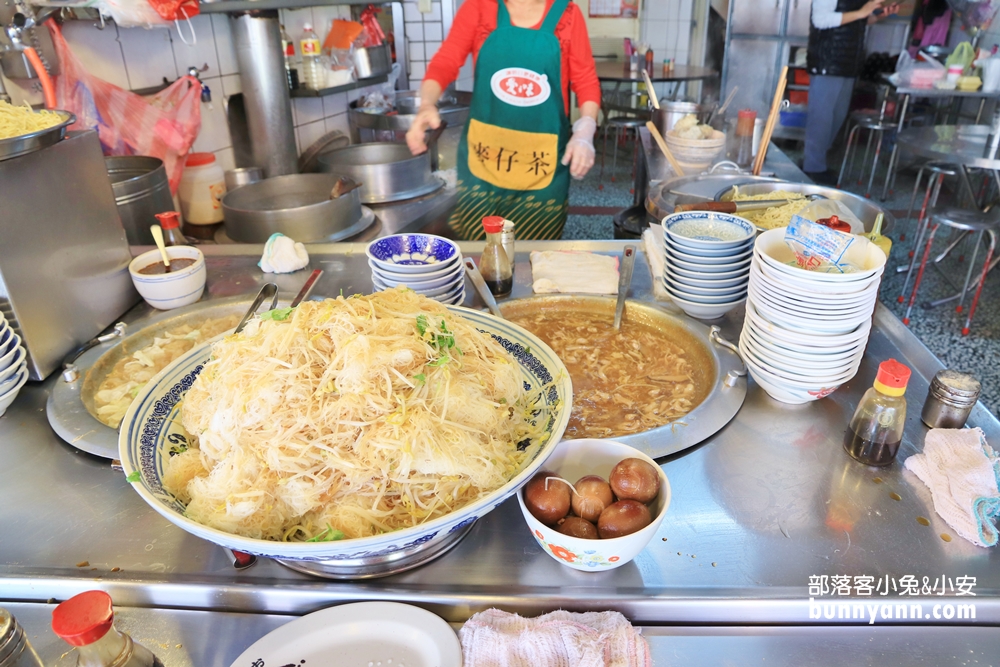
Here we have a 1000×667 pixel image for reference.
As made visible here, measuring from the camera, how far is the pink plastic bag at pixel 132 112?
294 cm

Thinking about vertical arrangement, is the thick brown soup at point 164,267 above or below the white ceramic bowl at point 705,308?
above

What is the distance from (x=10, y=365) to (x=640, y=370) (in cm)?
162

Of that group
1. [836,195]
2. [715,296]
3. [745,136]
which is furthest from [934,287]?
[715,296]

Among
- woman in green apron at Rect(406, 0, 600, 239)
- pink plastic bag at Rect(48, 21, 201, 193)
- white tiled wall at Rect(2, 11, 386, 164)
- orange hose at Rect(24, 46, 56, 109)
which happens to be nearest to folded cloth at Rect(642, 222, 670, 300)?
woman in green apron at Rect(406, 0, 600, 239)

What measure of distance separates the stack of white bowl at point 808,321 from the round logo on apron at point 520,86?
7.68 ft

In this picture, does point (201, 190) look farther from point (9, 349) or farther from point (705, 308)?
point (705, 308)

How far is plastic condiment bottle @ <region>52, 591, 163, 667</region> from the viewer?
A: 0.89 m

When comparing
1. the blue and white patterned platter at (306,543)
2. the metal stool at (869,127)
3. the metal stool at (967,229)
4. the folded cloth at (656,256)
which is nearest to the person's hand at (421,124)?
the folded cloth at (656,256)

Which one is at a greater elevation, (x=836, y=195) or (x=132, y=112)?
(x=132, y=112)

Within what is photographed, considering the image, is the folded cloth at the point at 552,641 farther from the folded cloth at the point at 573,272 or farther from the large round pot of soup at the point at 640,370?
the folded cloth at the point at 573,272

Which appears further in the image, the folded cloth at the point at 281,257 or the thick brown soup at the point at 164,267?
the folded cloth at the point at 281,257

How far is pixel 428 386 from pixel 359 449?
6.8 inches

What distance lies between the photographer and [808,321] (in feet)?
4.75

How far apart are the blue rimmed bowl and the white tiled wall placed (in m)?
2.09
